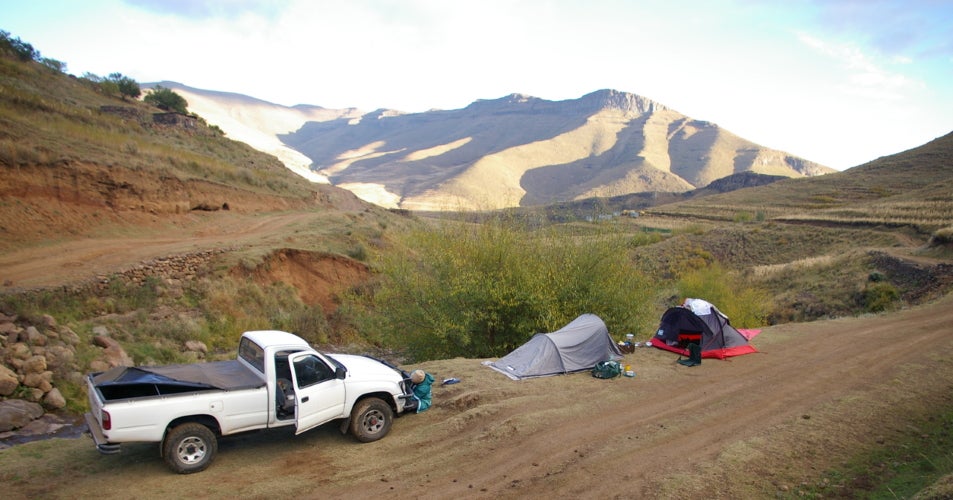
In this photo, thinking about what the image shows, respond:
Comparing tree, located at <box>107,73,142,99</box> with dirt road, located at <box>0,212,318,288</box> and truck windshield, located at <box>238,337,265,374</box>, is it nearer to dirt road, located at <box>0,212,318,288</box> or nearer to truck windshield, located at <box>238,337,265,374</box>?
dirt road, located at <box>0,212,318,288</box>

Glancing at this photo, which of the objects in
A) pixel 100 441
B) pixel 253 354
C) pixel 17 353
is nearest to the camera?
pixel 100 441

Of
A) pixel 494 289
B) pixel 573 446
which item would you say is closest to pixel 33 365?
pixel 494 289

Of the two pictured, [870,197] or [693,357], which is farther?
[870,197]

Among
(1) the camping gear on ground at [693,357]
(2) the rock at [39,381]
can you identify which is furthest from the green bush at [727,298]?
(2) the rock at [39,381]

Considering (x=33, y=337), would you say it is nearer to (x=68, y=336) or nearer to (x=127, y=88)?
(x=68, y=336)

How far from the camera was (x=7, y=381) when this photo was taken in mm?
Answer: 11203

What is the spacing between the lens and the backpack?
12.6 meters

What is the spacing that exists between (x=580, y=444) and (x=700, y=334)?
27.4 ft

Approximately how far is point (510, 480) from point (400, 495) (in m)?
1.63

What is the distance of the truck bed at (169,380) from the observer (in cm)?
713

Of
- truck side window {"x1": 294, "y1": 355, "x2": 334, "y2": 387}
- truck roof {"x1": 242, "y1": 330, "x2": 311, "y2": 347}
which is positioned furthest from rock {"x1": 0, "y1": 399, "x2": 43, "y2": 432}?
truck side window {"x1": 294, "y1": 355, "x2": 334, "y2": 387}

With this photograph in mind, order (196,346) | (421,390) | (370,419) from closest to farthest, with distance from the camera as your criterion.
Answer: (370,419) < (421,390) < (196,346)

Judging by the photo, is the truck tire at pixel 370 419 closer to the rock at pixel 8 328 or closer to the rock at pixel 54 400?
the rock at pixel 54 400

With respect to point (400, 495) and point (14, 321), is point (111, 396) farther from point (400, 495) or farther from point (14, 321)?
point (14, 321)
